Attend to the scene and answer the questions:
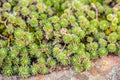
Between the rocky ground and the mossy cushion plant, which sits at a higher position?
the mossy cushion plant

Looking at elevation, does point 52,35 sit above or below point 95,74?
above

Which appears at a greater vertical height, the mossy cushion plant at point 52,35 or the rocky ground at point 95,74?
the mossy cushion plant at point 52,35

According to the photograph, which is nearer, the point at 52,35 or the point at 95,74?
the point at 95,74

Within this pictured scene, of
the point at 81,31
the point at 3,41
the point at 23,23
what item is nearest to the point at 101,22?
the point at 81,31
